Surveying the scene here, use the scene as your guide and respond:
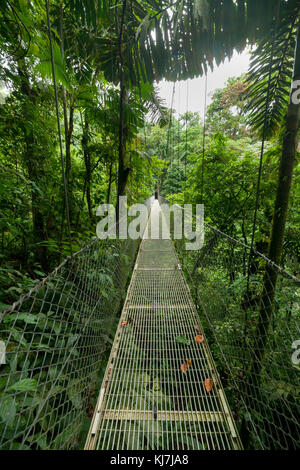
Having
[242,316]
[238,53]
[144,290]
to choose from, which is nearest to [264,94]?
[238,53]

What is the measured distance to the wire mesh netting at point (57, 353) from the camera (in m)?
0.60

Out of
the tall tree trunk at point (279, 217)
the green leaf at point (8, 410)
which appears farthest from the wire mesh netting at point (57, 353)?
the tall tree trunk at point (279, 217)

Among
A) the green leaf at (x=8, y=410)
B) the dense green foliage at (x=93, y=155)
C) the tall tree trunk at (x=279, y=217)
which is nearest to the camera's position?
the green leaf at (x=8, y=410)

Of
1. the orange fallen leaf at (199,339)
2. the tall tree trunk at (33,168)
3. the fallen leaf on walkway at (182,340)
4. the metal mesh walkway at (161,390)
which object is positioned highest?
the tall tree trunk at (33,168)

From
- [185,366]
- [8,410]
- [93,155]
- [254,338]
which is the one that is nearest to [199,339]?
[185,366]

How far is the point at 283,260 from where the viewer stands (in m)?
2.22

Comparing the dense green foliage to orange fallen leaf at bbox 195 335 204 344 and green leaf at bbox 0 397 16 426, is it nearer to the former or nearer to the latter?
green leaf at bbox 0 397 16 426

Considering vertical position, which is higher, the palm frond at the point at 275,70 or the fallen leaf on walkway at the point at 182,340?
the palm frond at the point at 275,70

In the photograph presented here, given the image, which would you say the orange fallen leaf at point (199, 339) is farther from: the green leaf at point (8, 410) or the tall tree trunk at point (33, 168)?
the tall tree trunk at point (33, 168)

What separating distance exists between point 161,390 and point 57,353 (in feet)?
1.99

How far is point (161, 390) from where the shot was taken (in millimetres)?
1023

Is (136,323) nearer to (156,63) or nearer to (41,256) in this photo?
(41,256)

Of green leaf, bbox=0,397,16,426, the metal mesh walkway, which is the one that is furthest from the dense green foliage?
the metal mesh walkway

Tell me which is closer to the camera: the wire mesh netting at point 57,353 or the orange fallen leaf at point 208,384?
the wire mesh netting at point 57,353
